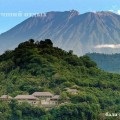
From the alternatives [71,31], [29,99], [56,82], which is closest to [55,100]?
[29,99]

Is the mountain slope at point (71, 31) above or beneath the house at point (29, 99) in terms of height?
above

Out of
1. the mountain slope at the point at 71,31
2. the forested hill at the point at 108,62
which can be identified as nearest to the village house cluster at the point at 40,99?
the forested hill at the point at 108,62

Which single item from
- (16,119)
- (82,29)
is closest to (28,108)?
(16,119)

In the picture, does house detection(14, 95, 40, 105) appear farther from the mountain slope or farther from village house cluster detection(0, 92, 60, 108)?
the mountain slope

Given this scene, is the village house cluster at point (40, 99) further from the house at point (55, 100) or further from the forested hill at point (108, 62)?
the forested hill at point (108, 62)

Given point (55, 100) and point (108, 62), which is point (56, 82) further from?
point (108, 62)

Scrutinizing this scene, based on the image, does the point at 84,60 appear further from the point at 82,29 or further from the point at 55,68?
the point at 82,29
